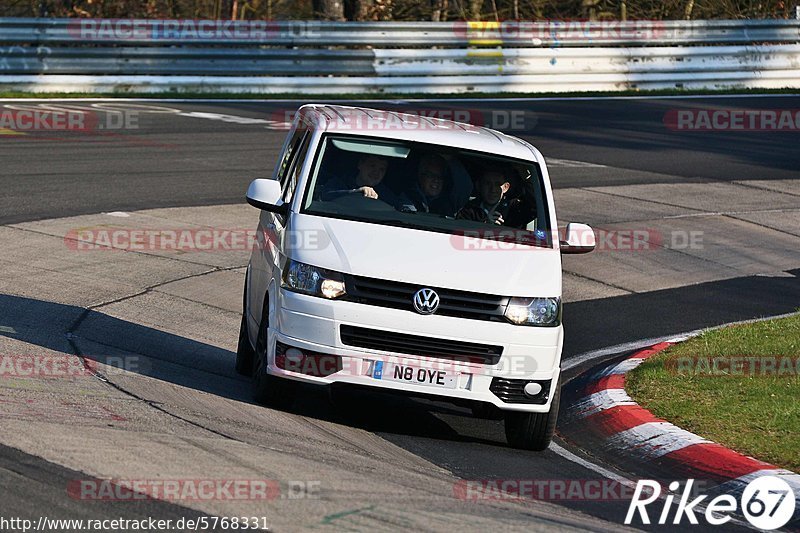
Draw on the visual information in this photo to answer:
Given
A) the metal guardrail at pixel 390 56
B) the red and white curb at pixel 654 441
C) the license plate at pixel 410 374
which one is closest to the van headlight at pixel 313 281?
the license plate at pixel 410 374

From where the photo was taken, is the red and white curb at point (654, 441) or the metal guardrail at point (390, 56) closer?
the red and white curb at point (654, 441)

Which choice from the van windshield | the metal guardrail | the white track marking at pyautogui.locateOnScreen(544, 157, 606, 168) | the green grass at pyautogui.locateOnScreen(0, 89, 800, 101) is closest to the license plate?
the van windshield

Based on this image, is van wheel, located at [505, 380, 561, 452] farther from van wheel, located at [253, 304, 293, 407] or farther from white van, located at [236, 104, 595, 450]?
van wheel, located at [253, 304, 293, 407]

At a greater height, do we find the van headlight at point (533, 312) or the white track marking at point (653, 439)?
the van headlight at point (533, 312)

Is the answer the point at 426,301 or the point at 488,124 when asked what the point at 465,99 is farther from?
the point at 426,301

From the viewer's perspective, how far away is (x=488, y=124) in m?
21.4

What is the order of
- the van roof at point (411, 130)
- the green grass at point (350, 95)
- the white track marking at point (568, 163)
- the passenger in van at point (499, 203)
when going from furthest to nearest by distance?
1. the green grass at point (350, 95)
2. the white track marking at point (568, 163)
3. the van roof at point (411, 130)
4. the passenger in van at point (499, 203)

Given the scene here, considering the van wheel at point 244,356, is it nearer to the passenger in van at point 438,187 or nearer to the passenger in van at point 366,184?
the passenger in van at point 366,184

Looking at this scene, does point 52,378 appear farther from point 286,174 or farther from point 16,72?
point 16,72

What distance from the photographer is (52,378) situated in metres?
7.82

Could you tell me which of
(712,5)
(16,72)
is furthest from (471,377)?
Result: (712,5)

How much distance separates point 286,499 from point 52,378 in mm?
2565

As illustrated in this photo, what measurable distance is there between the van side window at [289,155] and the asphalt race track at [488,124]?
4.58 feet

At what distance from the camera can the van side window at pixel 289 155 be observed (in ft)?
29.6
